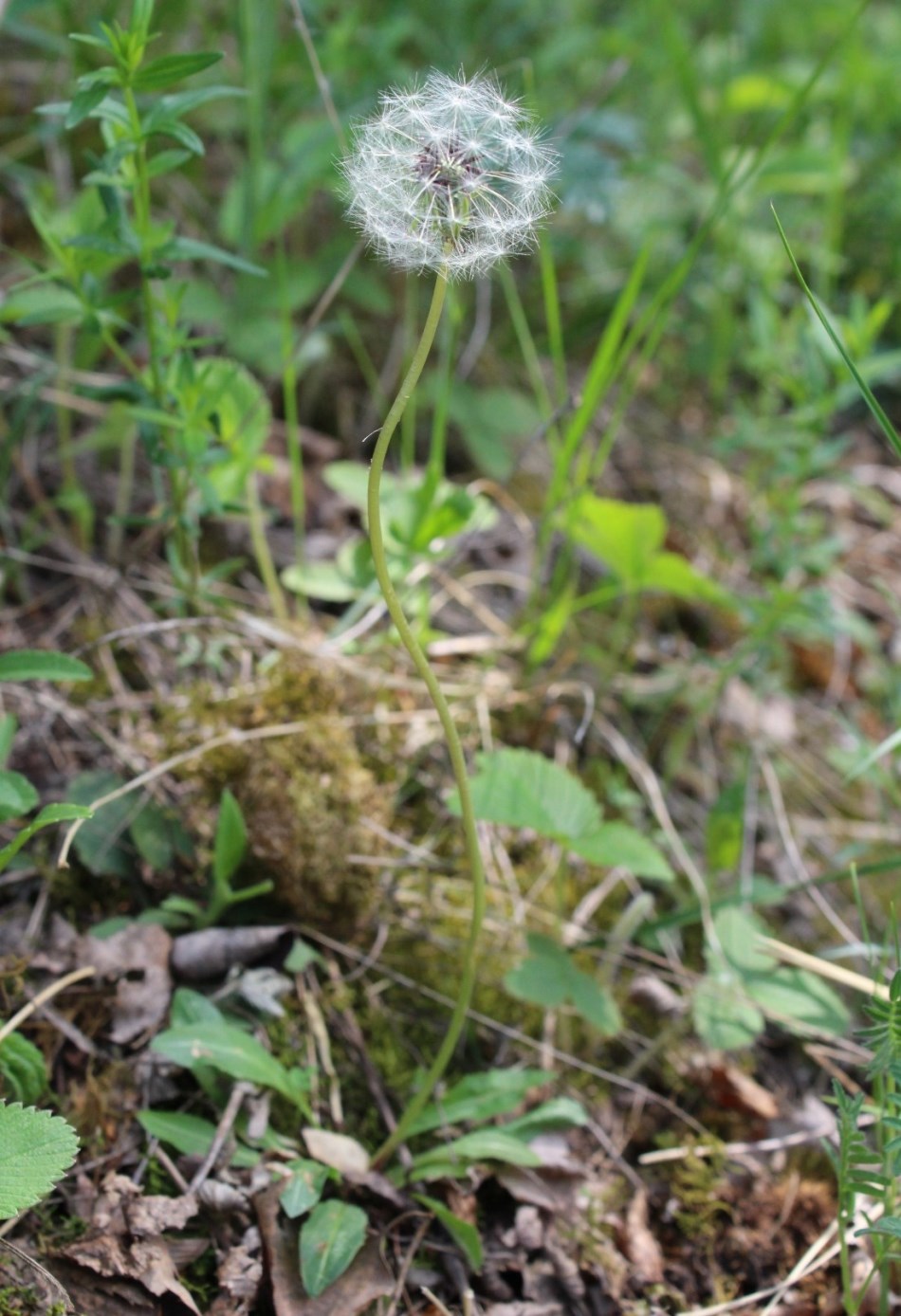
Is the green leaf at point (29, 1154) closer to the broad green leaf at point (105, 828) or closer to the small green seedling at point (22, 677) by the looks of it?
the small green seedling at point (22, 677)

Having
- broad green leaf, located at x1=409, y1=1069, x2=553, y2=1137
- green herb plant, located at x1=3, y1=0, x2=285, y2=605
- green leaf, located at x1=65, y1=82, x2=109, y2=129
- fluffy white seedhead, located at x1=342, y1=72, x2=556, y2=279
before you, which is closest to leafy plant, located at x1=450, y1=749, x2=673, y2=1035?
broad green leaf, located at x1=409, y1=1069, x2=553, y2=1137

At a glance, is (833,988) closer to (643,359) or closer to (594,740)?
(594,740)

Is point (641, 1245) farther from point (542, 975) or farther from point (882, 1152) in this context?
point (882, 1152)

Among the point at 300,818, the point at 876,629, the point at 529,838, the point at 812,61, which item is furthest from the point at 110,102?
the point at 812,61

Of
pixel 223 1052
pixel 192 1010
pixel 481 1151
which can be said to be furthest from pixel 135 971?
pixel 481 1151

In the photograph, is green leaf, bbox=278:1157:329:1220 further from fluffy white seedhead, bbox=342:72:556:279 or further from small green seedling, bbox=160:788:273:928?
fluffy white seedhead, bbox=342:72:556:279

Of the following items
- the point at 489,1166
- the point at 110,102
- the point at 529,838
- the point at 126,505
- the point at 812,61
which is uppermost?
the point at 812,61

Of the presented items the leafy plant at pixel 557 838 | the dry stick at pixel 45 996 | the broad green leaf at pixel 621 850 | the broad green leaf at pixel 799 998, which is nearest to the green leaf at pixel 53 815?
the dry stick at pixel 45 996

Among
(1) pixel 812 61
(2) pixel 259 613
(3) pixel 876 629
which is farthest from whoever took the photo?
(1) pixel 812 61
